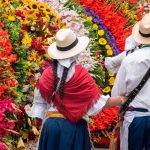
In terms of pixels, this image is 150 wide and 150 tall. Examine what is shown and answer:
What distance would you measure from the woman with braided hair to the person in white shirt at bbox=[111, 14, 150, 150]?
360 millimetres

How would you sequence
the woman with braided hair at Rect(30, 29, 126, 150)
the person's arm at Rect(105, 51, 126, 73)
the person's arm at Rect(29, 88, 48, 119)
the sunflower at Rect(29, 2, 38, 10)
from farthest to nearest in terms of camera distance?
the sunflower at Rect(29, 2, 38, 10) < the person's arm at Rect(105, 51, 126, 73) < the person's arm at Rect(29, 88, 48, 119) < the woman with braided hair at Rect(30, 29, 126, 150)

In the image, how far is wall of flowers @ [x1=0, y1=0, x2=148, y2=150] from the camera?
586cm

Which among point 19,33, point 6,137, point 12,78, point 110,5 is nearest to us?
point 6,137

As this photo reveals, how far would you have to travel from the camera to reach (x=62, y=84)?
197 inches

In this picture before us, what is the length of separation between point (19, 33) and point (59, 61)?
1.88 metres

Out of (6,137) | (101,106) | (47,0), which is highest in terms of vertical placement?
(47,0)

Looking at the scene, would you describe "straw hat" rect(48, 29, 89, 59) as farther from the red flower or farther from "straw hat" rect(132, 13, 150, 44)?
the red flower

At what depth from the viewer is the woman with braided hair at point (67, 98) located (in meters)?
5.03

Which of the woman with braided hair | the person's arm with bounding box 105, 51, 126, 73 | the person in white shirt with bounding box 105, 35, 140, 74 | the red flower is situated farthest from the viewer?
the red flower

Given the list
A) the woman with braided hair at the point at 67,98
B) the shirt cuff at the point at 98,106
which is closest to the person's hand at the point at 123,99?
the woman with braided hair at the point at 67,98

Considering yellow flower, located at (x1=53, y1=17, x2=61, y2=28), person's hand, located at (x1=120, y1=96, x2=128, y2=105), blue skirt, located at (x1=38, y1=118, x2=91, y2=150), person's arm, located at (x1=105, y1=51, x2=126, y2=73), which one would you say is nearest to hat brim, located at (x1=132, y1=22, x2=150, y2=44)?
person's hand, located at (x1=120, y1=96, x2=128, y2=105)

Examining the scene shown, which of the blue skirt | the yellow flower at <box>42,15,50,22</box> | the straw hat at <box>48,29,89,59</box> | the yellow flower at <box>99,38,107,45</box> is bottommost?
the blue skirt

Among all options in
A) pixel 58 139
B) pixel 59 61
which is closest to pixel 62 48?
pixel 59 61

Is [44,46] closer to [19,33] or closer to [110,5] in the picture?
[19,33]
